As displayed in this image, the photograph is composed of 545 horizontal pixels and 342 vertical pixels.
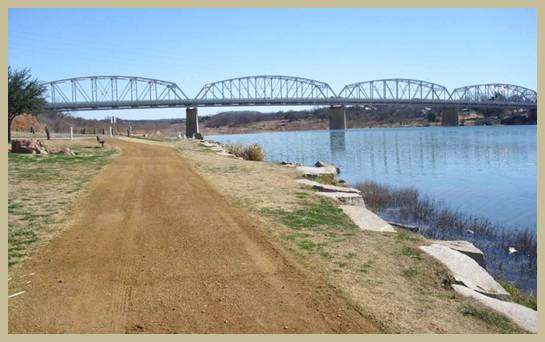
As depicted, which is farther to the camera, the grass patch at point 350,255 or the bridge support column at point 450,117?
the bridge support column at point 450,117

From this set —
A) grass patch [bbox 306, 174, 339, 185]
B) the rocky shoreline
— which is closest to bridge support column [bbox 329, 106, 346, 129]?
grass patch [bbox 306, 174, 339, 185]

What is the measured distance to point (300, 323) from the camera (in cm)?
488

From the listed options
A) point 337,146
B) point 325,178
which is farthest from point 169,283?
point 337,146

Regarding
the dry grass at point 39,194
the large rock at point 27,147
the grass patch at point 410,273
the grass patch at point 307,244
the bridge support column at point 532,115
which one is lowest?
the grass patch at point 410,273

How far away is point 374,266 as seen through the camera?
670 centimetres

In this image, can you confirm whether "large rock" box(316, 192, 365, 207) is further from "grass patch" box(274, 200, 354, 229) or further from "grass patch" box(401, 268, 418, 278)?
"grass patch" box(401, 268, 418, 278)

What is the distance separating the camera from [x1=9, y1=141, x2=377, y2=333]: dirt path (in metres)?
4.89

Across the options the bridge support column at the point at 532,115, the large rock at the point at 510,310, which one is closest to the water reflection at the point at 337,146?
the large rock at the point at 510,310

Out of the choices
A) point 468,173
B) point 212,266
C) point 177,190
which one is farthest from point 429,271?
point 468,173

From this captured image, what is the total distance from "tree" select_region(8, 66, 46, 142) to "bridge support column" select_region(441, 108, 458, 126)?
12314cm

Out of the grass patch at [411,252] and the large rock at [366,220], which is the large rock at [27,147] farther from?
the grass patch at [411,252]

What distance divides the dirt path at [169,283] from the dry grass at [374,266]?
0.31m

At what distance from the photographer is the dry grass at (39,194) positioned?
26.1 ft

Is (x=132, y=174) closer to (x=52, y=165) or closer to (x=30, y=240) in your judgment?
(x=52, y=165)
